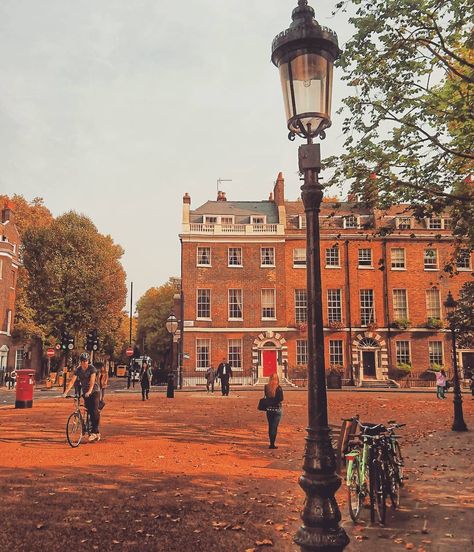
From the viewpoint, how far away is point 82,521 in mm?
6109

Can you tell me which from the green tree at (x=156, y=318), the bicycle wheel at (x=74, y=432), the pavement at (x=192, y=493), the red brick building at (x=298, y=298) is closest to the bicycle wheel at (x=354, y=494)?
the pavement at (x=192, y=493)

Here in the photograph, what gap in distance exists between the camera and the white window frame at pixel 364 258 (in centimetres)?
4178

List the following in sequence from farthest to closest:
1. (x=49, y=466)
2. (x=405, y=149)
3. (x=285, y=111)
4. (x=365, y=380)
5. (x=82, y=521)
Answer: (x=365, y=380) → (x=405, y=149) → (x=49, y=466) → (x=82, y=521) → (x=285, y=111)

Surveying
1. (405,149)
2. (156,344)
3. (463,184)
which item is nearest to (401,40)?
(405,149)

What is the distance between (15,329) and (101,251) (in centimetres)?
1001

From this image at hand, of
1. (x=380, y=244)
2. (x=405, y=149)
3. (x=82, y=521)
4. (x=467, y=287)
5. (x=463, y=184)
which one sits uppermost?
(x=380, y=244)

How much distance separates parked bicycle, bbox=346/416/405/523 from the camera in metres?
6.22

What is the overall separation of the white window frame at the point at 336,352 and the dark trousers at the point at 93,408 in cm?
3009

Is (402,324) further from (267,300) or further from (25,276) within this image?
(25,276)

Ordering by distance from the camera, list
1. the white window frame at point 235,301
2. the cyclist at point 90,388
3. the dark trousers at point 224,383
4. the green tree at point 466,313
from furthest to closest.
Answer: the white window frame at point 235,301
the dark trousers at point 224,383
the green tree at point 466,313
the cyclist at point 90,388

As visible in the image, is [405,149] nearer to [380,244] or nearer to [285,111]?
[285,111]

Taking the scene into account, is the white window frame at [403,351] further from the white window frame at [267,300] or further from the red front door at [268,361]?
the white window frame at [267,300]

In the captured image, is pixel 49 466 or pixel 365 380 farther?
pixel 365 380

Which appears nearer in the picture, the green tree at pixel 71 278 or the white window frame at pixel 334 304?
the white window frame at pixel 334 304
